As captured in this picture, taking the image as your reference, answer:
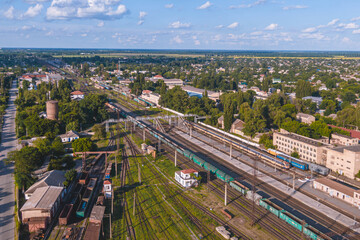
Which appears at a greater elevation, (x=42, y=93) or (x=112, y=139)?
(x=42, y=93)

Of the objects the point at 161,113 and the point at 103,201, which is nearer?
the point at 103,201

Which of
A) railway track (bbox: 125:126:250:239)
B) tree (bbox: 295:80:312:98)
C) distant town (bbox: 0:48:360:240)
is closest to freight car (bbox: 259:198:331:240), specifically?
distant town (bbox: 0:48:360:240)

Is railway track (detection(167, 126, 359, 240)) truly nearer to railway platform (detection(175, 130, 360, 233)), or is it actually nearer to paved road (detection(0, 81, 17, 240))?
railway platform (detection(175, 130, 360, 233))

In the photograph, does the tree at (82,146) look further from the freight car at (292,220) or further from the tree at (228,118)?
the tree at (228,118)

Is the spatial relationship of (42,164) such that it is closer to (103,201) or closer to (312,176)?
(103,201)

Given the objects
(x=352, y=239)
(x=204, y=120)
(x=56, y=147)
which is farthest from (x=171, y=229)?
(x=204, y=120)

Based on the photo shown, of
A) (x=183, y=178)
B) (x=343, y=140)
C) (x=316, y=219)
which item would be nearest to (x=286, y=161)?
(x=343, y=140)
